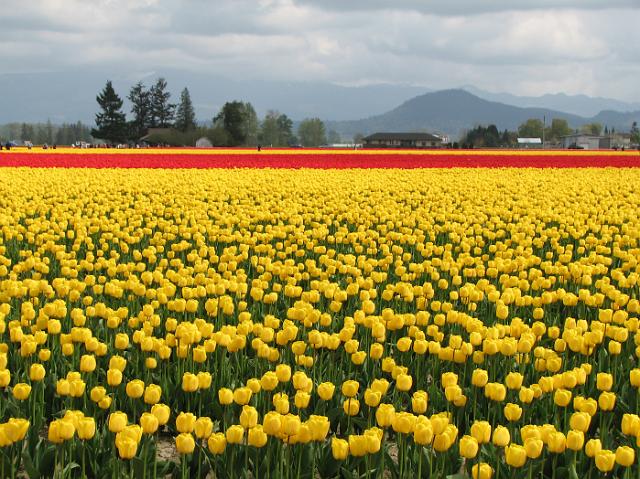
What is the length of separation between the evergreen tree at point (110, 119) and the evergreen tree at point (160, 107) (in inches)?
583

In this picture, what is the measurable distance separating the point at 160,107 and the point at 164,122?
2307 mm

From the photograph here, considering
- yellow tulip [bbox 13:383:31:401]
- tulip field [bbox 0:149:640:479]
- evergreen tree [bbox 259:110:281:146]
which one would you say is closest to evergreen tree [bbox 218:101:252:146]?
evergreen tree [bbox 259:110:281:146]

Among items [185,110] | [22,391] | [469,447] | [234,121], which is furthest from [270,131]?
[469,447]

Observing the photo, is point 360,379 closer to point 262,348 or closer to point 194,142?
point 262,348

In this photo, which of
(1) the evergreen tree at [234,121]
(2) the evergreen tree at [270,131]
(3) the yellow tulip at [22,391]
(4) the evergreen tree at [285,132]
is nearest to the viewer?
(3) the yellow tulip at [22,391]

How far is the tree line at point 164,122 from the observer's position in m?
89.3

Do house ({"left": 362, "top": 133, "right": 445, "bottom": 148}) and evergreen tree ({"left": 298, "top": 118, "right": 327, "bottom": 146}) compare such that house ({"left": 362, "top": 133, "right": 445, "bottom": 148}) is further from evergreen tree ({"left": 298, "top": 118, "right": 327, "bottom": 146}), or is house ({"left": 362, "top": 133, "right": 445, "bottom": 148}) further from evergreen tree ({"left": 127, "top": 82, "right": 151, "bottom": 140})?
evergreen tree ({"left": 298, "top": 118, "right": 327, "bottom": 146})

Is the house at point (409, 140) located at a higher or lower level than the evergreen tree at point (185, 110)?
lower

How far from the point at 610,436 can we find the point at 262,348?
2034mm

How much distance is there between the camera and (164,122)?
115500 mm

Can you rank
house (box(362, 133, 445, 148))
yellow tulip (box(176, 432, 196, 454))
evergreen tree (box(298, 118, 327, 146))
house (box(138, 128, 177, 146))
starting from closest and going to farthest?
→ yellow tulip (box(176, 432, 196, 454)), house (box(138, 128, 177, 146)), house (box(362, 133, 445, 148)), evergreen tree (box(298, 118, 327, 146))

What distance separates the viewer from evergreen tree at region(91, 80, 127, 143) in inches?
3824

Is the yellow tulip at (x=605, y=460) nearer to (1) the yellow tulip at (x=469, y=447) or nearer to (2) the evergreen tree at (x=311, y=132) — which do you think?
(1) the yellow tulip at (x=469, y=447)

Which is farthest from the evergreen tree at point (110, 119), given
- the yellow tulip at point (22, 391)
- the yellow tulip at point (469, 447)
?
the yellow tulip at point (469, 447)
